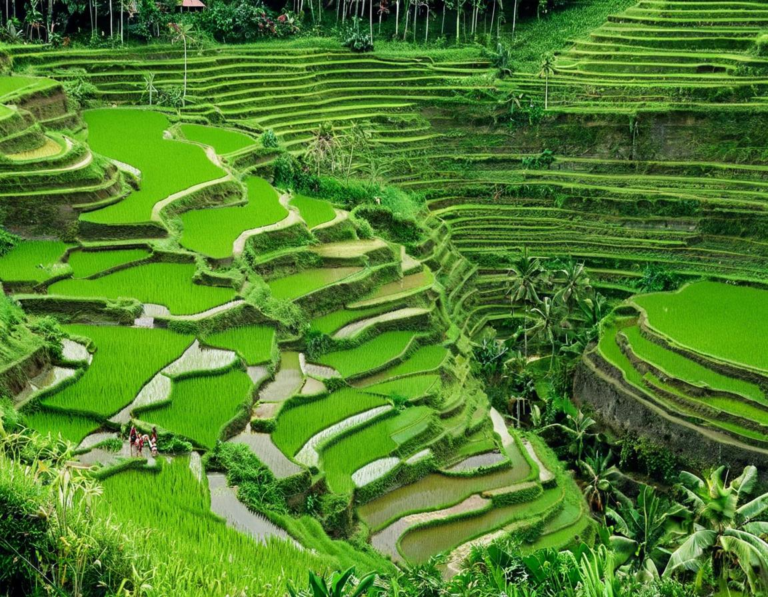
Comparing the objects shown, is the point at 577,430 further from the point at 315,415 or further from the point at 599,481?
the point at 315,415

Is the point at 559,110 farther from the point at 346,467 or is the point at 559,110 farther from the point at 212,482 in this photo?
the point at 212,482

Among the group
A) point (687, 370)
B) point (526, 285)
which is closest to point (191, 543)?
point (687, 370)

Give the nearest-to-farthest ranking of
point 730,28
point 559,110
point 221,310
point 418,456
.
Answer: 1. point 418,456
2. point 221,310
3. point 559,110
4. point 730,28

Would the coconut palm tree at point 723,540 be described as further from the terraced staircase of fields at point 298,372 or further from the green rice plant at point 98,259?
the green rice plant at point 98,259

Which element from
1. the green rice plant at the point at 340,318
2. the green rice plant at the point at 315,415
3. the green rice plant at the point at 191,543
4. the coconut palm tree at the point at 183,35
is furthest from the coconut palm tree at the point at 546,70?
the green rice plant at the point at 191,543

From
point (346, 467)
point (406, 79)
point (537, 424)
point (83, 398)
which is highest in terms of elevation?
point (406, 79)

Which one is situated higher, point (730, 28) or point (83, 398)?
point (730, 28)

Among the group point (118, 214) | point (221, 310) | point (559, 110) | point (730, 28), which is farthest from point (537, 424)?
point (730, 28)
